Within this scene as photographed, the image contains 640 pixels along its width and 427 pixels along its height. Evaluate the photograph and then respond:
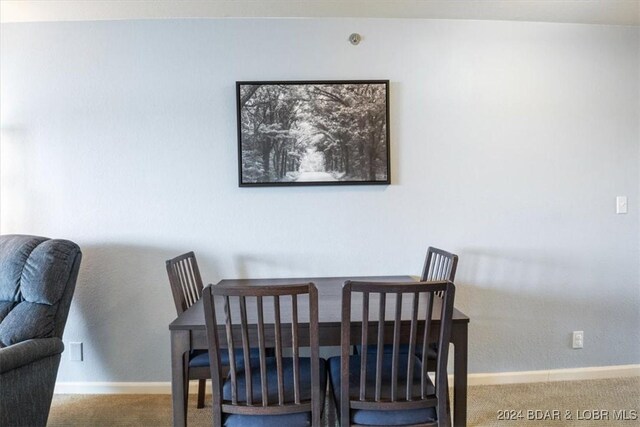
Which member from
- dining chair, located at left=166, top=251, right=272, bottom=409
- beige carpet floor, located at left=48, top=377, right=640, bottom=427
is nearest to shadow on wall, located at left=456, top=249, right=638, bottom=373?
beige carpet floor, located at left=48, top=377, right=640, bottom=427

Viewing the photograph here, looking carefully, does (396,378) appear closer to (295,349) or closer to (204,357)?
(295,349)

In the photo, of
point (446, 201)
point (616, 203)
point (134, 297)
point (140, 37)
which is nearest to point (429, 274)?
point (446, 201)

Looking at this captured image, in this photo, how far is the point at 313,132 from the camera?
222cm

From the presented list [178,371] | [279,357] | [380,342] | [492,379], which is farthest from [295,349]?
[492,379]

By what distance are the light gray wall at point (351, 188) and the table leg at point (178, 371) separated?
2.70 feet

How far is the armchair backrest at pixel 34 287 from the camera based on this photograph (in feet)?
5.42

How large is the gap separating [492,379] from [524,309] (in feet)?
1.72

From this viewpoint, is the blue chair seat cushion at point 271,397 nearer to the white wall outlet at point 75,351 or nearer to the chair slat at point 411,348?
the chair slat at point 411,348

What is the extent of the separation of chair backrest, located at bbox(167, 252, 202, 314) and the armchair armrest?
0.58m

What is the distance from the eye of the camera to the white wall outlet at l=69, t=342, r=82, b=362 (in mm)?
2234

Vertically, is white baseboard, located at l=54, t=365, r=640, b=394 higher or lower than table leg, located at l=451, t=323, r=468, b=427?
lower

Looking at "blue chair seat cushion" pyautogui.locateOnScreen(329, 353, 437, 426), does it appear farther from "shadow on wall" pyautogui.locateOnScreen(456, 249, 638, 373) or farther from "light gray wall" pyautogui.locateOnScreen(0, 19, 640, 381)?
"shadow on wall" pyautogui.locateOnScreen(456, 249, 638, 373)

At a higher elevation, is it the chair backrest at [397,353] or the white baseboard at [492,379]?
the chair backrest at [397,353]

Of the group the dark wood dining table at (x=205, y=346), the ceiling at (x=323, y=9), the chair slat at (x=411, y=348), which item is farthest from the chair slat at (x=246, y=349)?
the ceiling at (x=323, y=9)
